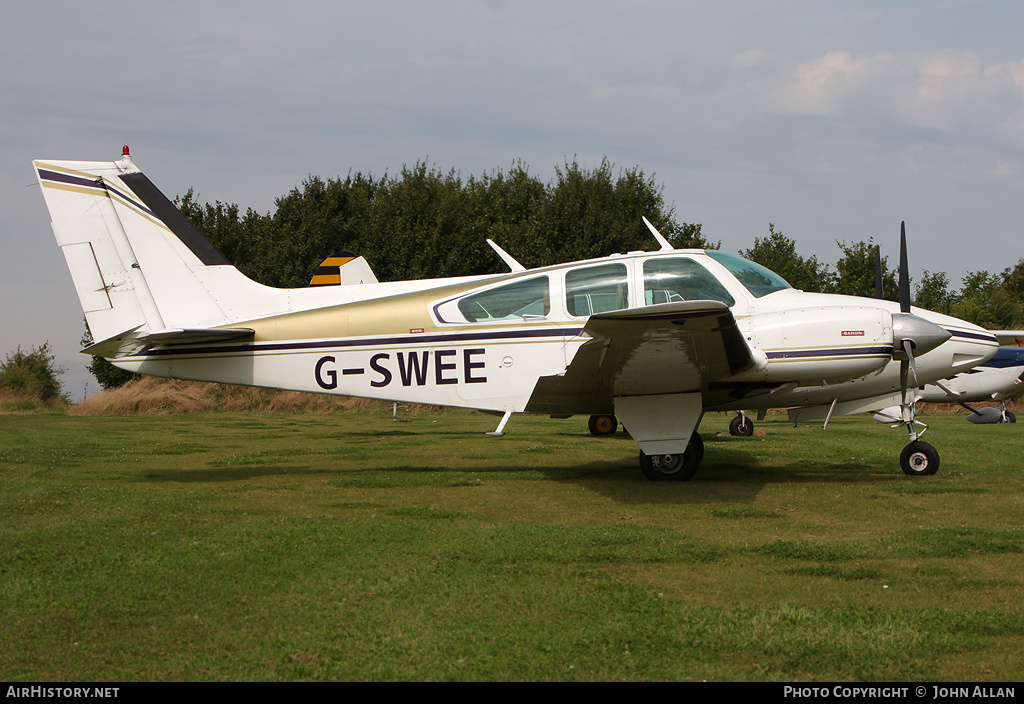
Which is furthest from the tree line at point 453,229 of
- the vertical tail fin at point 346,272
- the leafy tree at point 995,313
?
the vertical tail fin at point 346,272

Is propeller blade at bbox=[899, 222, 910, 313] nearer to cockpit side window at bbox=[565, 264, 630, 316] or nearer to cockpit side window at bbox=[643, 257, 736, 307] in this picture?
cockpit side window at bbox=[643, 257, 736, 307]

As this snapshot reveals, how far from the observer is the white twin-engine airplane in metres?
8.14

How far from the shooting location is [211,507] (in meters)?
7.18

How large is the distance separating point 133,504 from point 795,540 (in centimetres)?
587

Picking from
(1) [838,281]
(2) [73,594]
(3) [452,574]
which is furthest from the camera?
(1) [838,281]

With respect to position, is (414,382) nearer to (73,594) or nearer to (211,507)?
(211,507)

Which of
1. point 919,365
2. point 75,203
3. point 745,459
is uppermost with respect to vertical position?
point 75,203

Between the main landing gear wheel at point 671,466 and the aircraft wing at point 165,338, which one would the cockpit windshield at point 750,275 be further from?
the aircraft wing at point 165,338

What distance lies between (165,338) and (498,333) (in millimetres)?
3804

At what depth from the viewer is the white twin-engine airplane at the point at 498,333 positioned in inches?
320

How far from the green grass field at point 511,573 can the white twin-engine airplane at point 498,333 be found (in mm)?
974

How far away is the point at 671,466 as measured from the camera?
8.72m

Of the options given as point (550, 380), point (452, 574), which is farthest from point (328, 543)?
point (550, 380)

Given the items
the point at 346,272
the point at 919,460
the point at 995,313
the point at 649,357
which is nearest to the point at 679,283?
the point at 649,357
